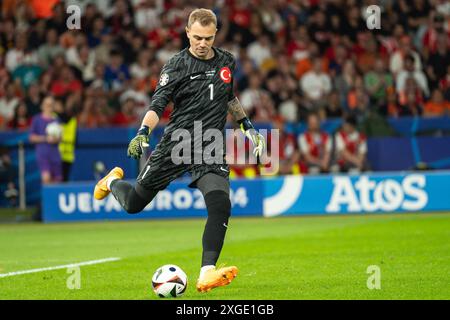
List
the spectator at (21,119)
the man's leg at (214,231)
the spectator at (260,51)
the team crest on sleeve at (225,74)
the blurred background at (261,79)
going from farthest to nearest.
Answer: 1. the spectator at (260,51)
2. the spectator at (21,119)
3. the blurred background at (261,79)
4. the team crest on sleeve at (225,74)
5. the man's leg at (214,231)

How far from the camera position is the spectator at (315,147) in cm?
2166

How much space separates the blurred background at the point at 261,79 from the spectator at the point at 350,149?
2cm

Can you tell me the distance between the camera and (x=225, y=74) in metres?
9.87

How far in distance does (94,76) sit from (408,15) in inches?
288

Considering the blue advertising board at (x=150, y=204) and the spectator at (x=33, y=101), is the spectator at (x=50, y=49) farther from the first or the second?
the blue advertising board at (x=150, y=204)

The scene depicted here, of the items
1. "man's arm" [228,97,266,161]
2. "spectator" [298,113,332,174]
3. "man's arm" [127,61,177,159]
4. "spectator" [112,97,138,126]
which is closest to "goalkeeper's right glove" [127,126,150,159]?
"man's arm" [127,61,177,159]

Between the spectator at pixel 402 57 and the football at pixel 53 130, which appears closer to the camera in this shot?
the football at pixel 53 130

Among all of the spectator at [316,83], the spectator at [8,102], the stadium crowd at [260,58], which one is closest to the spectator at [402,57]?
the stadium crowd at [260,58]

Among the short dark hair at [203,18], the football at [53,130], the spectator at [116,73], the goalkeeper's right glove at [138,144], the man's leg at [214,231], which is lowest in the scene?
the man's leg at [214,231]

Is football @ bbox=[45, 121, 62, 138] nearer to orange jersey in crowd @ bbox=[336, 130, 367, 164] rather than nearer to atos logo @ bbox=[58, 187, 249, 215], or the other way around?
atos logo @ bbox=[58, 187, 249, 215]

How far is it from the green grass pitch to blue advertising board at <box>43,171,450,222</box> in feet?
1.24

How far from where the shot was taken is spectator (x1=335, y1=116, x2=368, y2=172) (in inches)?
851
